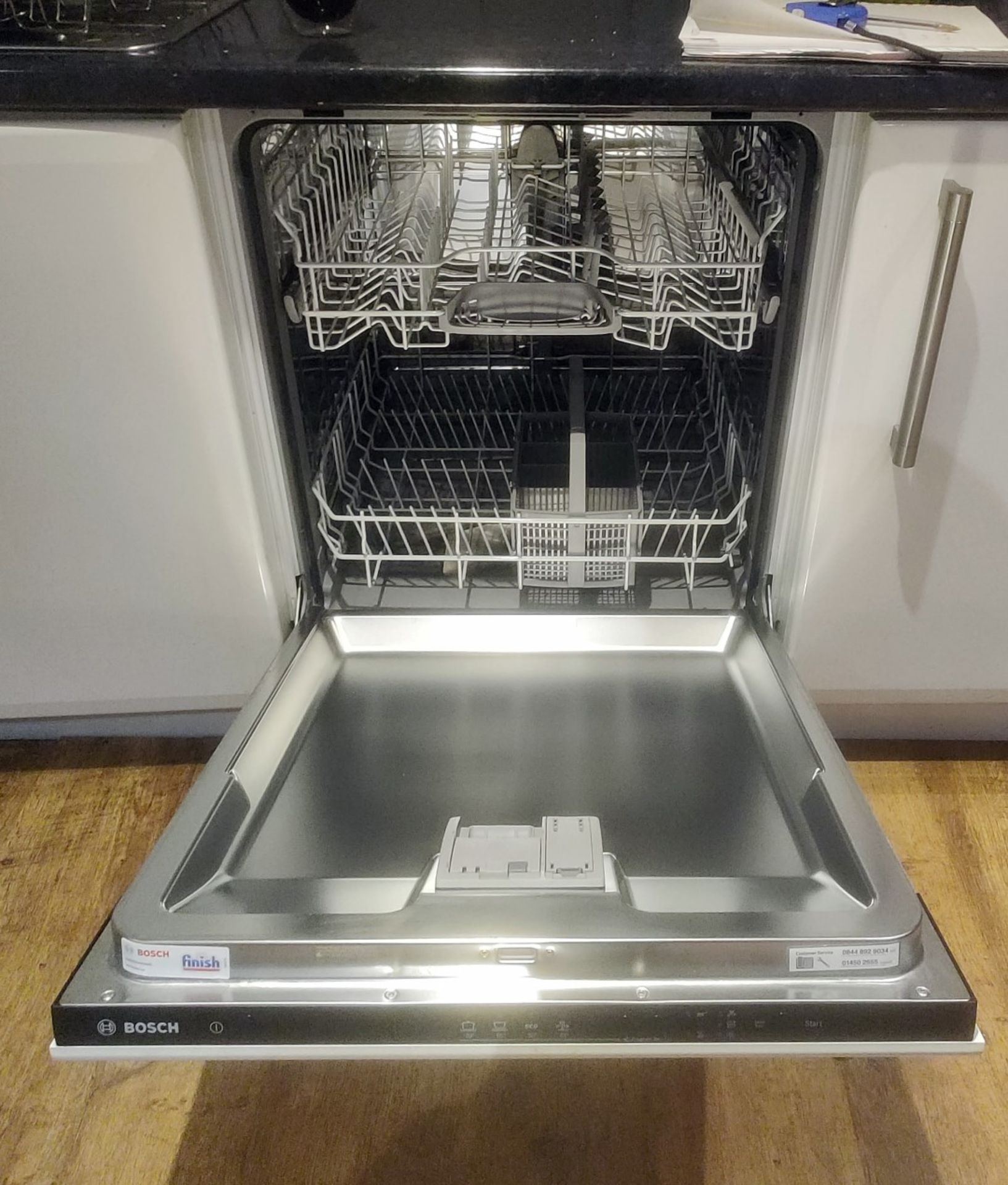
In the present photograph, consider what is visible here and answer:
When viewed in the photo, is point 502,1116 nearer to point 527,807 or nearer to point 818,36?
point 527,807

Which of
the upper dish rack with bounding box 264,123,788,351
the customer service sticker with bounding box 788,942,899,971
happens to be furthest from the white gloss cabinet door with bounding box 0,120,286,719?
the customer service sticker with bounding box 788,942,899,971

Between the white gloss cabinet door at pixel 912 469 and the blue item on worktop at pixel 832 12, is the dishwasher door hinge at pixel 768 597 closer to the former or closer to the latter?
the white gloss cabinet door at pixel 912 469

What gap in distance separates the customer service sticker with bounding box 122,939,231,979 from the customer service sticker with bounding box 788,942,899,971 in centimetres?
39

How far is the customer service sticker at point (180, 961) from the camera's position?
0.69 metres

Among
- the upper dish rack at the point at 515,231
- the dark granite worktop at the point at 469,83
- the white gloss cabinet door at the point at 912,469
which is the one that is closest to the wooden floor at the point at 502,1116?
the white gloss cabinet door at the point at 912,469

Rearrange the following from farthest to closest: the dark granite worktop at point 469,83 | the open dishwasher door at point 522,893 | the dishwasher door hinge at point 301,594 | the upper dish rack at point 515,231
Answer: the dishwasher door hinge at point 301,594, the upper dish rack at point 515,231, the dark granite worktop at point 469,83, the open dishwasher door at point 522,893

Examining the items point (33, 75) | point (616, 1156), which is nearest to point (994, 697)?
point (616, 1156)

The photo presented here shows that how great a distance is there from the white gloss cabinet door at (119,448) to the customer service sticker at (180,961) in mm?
506

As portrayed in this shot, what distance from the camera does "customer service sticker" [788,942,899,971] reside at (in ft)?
2.23

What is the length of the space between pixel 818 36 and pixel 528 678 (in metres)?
0.65

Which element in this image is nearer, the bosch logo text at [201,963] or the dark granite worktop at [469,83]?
the bosch logo text at [201,963]

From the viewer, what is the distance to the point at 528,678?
104 centimetres

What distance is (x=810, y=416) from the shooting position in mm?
1021

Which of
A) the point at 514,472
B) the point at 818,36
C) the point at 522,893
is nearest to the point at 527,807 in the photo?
the point at 522,893
